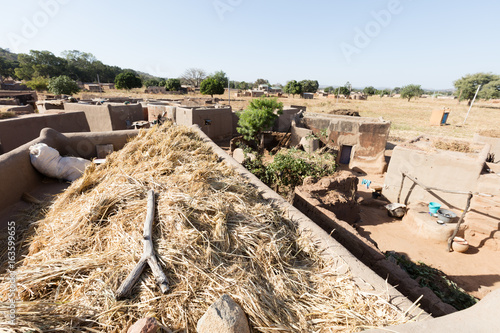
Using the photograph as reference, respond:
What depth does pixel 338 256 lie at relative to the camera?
96.3 inches

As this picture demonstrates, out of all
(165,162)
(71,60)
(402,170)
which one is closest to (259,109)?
(402,170)

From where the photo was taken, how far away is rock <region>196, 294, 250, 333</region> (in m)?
1.61

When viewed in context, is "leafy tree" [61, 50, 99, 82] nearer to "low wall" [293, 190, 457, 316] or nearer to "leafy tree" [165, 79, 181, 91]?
"leafy tree" [165, 79, 181, 91]

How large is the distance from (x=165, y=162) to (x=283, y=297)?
118 inches

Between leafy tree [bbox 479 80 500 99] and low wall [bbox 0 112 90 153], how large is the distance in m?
Answer: 62.4

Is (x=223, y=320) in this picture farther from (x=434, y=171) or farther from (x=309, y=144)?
(x=309, y=144)

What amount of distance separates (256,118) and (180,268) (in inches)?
438

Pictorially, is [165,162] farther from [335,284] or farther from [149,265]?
[335,284]

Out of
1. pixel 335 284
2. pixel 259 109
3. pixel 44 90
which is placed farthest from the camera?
pixel 44 90

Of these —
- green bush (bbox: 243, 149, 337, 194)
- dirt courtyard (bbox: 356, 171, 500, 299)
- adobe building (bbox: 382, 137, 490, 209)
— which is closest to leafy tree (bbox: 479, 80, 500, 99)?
adobe building (bbox: 382, 137, 490, 209)

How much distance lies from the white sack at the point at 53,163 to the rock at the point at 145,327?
456 centimetres

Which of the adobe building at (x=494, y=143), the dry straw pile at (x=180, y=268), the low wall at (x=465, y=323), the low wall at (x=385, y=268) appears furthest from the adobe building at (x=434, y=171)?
the low wall at (x=465, y=323)

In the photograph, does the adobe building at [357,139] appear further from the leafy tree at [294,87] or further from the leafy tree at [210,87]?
the leafy tree at [294,87]

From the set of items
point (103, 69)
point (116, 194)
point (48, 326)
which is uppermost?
point (103, 69)
